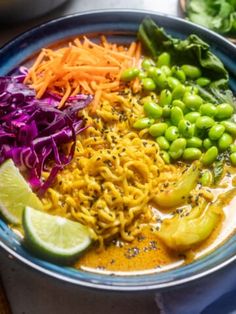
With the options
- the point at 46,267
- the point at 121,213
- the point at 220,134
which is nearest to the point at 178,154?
the point at 220,134

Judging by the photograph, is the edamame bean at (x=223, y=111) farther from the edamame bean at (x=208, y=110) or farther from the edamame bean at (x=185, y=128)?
the edamame bean at (x=185, y=128)

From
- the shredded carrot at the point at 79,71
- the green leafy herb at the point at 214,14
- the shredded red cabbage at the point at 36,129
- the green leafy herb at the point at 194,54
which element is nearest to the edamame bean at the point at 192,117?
the green leafy herb at the point at 194,54

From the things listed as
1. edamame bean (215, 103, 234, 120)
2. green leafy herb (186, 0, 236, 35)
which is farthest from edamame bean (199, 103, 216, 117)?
green leafy herb (186, 0, 236, 35)

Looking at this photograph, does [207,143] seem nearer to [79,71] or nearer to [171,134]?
[171,134]

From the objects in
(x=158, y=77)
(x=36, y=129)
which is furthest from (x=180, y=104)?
(x=36, y=129)

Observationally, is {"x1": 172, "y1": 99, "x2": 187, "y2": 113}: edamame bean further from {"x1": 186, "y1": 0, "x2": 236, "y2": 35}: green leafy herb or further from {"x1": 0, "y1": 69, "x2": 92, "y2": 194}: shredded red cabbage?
{"x1": 186, "y1": 0, "x2": 236, "y2": 35}: green leafy herb
